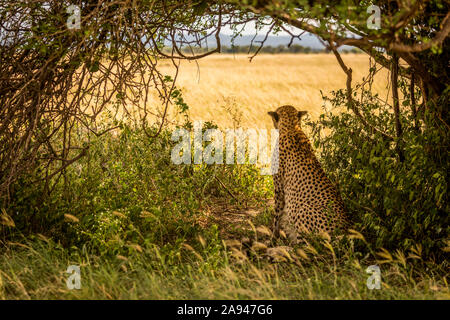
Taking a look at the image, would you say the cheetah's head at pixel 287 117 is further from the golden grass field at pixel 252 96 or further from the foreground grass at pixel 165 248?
the foreground grass at pixel 165 248

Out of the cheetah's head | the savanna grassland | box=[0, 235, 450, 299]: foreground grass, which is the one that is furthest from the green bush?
the cheetah's head

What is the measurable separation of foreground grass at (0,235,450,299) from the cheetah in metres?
0.52

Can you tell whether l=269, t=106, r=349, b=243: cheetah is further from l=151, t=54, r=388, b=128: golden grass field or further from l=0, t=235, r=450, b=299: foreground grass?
l=151, t=54, r=388, b=128: golden grass field

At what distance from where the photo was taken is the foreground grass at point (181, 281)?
330cm

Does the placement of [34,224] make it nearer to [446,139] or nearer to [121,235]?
[121,235]

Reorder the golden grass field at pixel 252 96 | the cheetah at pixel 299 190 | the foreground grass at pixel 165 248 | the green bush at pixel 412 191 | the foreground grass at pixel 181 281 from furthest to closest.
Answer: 1. the golden grass field at pixel 252 96
2. the cheetah at pixel 299 190
3. the green bush at pixel 412 191
4. the foreground grass at pixel 165 248
5. the foreground grass at pixel 181 281

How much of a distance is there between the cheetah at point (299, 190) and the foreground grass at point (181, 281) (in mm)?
522

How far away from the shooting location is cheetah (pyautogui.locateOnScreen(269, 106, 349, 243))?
15.1 feet

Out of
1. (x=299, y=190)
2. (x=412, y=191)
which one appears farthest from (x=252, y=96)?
(x=412, y=191)

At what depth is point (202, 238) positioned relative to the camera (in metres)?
4.65

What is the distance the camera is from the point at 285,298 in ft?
10.7

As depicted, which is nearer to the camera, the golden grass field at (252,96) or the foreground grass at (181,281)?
the foreground grass at (181,281)

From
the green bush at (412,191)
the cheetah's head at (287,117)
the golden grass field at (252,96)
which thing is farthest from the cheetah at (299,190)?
the golden grass field at (252,96)

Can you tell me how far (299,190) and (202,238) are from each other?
962 millimetres
